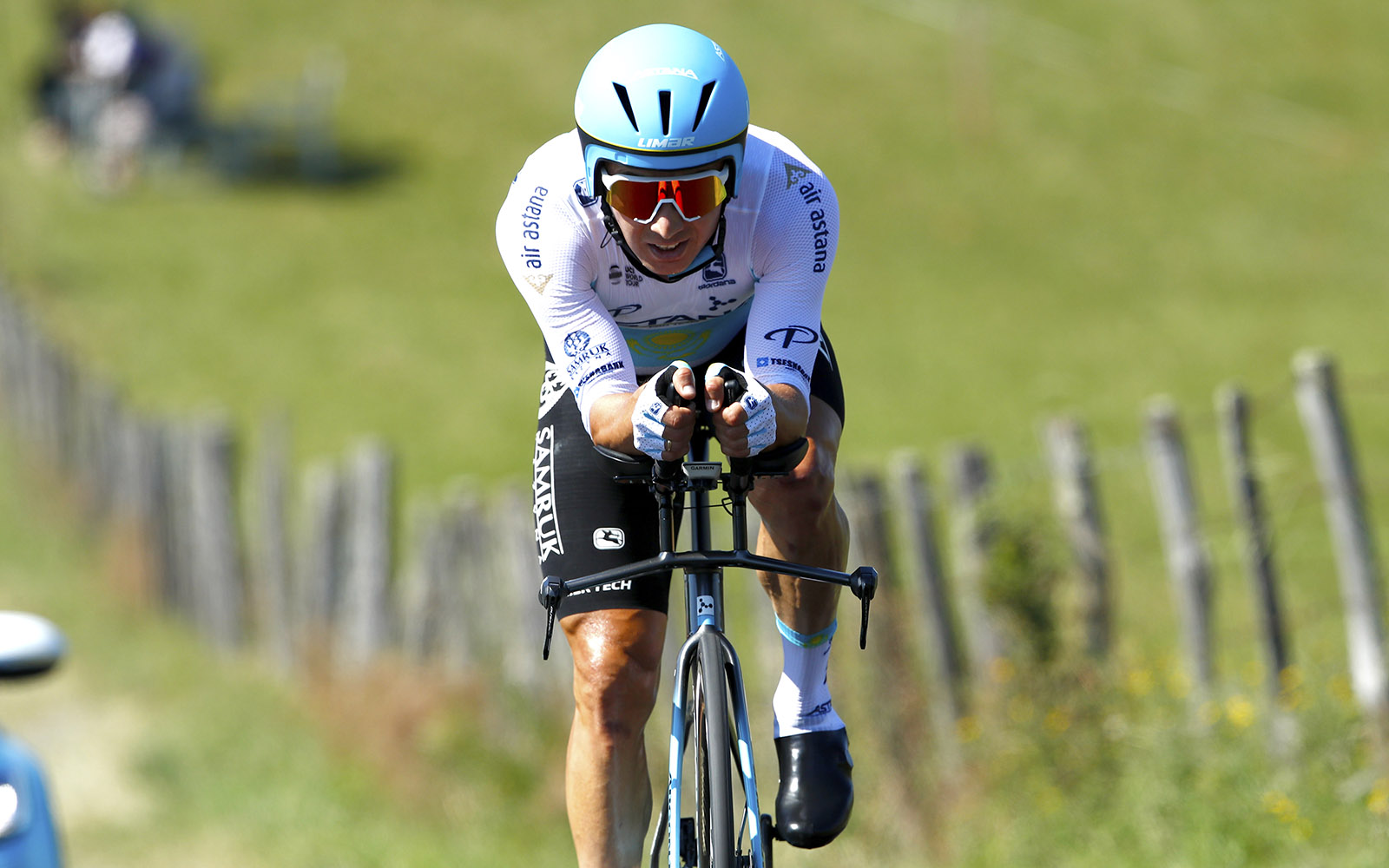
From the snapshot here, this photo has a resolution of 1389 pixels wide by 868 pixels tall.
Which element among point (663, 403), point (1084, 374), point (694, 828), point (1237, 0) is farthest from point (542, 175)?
point (1237, 0)

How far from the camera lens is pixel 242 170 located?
35750mm

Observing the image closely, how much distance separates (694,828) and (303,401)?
20.4m

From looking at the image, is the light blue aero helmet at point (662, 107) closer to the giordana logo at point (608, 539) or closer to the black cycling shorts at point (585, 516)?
the black cycling shorts at point (585, 516)

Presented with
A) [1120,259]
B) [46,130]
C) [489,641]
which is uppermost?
[46,130]

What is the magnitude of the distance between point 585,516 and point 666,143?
1263 mm

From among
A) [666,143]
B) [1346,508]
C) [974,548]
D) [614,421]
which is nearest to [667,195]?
[666,143]

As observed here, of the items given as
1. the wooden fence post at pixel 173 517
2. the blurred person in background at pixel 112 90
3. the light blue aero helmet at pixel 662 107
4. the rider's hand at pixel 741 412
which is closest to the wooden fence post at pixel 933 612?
the rider's hand at pixel 741 412

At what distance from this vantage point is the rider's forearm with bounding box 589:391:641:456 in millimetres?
4418

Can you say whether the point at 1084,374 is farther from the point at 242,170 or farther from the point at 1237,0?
the point at 242,170

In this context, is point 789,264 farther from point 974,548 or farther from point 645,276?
point 974,548

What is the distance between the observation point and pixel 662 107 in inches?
167

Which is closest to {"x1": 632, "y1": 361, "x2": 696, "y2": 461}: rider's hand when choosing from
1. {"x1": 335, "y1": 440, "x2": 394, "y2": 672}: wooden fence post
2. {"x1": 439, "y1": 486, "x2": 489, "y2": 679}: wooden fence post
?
{"x1": 439, "y1": 486, "x2": 489, "y2": 679}: wooden fence post

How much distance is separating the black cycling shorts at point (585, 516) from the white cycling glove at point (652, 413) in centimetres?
54

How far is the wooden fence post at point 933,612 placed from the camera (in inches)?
366
